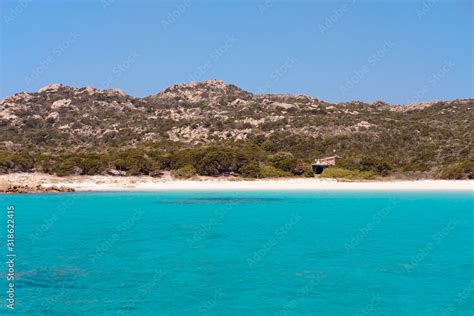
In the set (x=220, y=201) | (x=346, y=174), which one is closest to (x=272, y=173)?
(x=346, y=174)

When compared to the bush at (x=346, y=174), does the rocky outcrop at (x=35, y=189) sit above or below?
below

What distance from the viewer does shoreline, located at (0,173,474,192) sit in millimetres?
48719

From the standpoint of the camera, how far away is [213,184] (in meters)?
51.9

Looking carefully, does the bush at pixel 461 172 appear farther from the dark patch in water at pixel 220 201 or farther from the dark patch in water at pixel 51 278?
the dark patch in water at pixel 51 278

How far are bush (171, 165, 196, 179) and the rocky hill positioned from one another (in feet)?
2.13

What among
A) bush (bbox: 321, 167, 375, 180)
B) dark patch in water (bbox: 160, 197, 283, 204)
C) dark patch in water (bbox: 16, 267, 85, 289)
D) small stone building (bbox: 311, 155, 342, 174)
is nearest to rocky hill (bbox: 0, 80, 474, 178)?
small stone building (bbox: 311, 155, 342, 174)

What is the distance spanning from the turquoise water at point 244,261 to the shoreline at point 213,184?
649 inches

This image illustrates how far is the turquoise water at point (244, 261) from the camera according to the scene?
483 inches

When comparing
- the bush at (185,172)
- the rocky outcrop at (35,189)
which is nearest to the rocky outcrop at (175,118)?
the bush at (185,172)

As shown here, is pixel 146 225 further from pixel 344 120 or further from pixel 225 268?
pixel 344 120

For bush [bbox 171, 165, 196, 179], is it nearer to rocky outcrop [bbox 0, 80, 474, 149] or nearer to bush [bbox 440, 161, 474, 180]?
rocky outcrop [bbox 0, 80, 474, 149]

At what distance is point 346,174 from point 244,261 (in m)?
41.6

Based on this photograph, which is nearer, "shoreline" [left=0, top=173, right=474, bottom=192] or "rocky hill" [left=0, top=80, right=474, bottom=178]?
"shoreline" [left=0, top=173, right=474, bottom=192]

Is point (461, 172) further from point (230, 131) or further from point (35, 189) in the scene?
point (35, 189)
